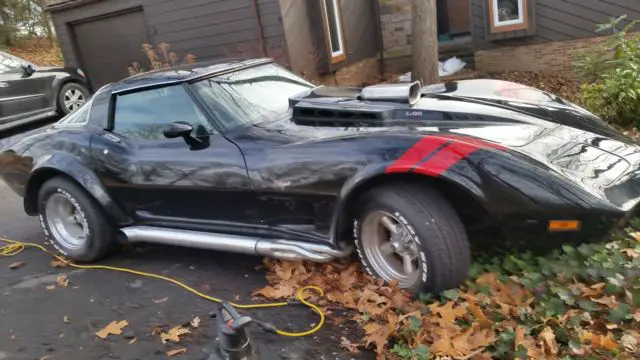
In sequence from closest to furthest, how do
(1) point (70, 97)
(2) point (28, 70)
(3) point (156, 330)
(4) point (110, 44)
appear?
1. (3) point (156, 330)
2. (2) point (28, 70)
3. (1) point (70, 97)
4. (4) point (110, 44)

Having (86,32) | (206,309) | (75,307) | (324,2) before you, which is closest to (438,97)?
(206,309)

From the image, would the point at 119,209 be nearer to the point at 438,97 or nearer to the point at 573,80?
the point at 438,97

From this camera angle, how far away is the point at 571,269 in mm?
2900

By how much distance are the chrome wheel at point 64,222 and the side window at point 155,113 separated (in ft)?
3.07

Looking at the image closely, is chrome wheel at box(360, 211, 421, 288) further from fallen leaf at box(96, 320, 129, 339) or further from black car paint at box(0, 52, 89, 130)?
black car paint at box(0, 52, 89, 130)

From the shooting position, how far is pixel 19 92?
8.79 m

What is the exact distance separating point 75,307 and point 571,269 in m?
3.21

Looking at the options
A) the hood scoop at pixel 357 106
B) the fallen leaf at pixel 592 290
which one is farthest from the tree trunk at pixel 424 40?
the fallen leaf at pixel 592 290

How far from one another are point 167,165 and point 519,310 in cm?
246

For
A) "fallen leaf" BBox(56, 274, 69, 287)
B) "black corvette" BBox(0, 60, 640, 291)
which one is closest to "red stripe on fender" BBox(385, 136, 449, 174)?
"black corvette" BBox(0, 60, 640, 291)

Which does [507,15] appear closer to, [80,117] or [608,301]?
[80,117]

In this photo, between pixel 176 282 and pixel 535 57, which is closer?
pixel 176 282

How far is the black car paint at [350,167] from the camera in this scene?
2705 mm

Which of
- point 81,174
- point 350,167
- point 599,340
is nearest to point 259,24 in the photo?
point 81,174
